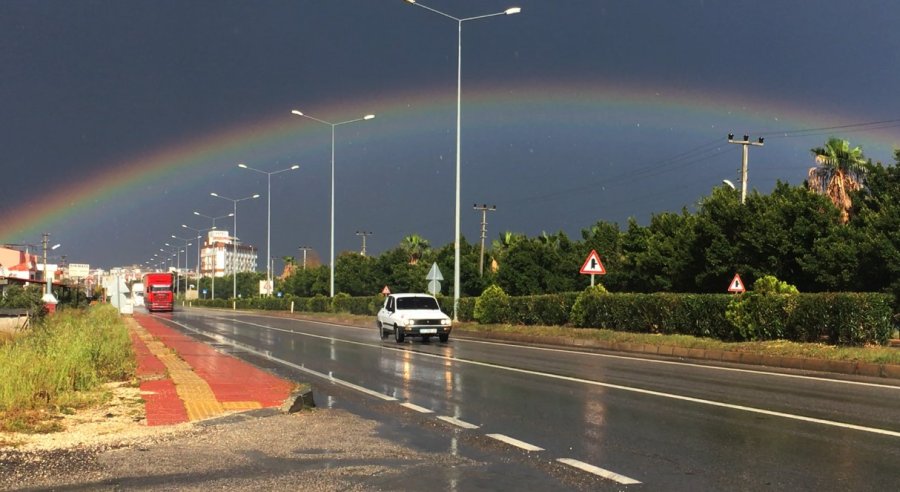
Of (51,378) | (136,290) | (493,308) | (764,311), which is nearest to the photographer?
Result: (51,378)

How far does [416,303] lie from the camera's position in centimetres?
2562

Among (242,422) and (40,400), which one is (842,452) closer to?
(242,422)

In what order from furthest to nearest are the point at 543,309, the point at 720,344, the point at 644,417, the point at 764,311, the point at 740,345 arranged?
the point at 543,309 → the point at 720,344 → the point at 764,311 → the point at 740,345 → the point at 644,417

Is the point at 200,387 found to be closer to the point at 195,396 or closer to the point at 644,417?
the point at 195,396

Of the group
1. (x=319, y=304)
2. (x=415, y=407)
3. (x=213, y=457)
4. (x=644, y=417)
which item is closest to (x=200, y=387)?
(x=415, y=407)

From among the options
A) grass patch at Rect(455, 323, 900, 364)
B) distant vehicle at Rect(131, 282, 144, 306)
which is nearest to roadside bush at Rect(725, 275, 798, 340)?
grass patch at Rect(455, 323, 900, 364)

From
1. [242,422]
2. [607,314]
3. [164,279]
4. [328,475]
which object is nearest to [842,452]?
[328,475]

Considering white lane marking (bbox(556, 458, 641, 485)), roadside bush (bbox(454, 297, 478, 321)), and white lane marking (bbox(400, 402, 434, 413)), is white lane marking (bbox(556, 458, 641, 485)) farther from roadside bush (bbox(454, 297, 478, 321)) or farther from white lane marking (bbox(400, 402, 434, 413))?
roadside bush (bbox(454, 297, 478, 321))

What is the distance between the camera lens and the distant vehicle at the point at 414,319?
950 inches

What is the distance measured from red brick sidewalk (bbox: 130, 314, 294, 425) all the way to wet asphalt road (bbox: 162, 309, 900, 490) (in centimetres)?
92

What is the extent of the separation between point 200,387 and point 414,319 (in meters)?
13.3

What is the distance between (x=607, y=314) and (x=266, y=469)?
19944 millimetres

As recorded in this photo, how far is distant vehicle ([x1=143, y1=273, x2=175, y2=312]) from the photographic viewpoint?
69.8 m

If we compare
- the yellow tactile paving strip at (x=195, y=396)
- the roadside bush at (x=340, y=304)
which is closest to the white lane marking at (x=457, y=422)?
the yellow tactile paving strip at (x=195, y=396)
